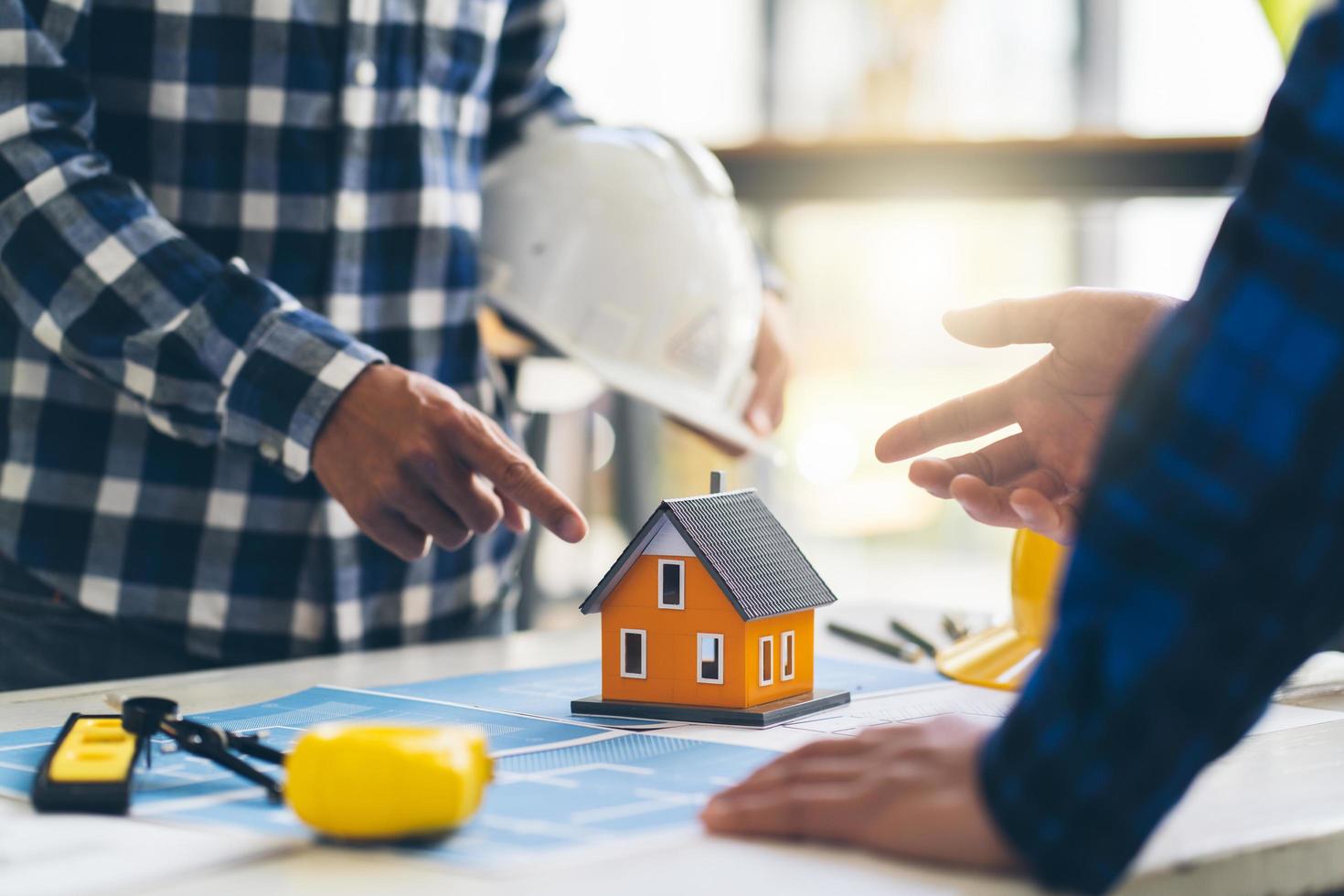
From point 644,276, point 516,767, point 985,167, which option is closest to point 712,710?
point 516,767

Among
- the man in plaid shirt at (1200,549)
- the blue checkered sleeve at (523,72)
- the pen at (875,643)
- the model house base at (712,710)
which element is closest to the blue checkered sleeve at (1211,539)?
the man in plaid shirt at (1200,549)

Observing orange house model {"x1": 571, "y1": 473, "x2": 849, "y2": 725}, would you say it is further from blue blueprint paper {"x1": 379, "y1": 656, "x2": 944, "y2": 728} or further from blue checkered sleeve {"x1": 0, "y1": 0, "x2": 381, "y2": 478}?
blue checkered sleeve {"x1": 0, "y1": 0, "x2": 381, "y2": 478}

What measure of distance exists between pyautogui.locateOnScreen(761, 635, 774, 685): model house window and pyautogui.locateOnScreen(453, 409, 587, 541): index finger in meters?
0.13

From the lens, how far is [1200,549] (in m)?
0.48

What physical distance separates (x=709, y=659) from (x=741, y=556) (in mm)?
61

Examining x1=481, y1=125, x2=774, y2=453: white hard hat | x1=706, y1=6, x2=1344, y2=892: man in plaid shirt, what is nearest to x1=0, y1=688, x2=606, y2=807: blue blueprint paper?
x1=706, y1=6, x2=1344, y2=892: man in plaid shirt

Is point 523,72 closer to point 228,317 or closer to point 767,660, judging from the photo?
point 228,317

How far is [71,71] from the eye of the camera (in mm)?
997

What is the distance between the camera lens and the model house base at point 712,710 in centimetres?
77

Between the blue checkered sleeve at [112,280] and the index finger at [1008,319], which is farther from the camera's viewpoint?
the blue checkered sleeve at [112,280]

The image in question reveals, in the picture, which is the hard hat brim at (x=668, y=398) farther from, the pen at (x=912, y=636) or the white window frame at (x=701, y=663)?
the white window frame at (x=701, y=663)

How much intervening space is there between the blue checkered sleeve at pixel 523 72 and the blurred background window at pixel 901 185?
0.25 ft

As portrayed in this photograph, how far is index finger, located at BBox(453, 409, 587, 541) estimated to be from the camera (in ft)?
2.73

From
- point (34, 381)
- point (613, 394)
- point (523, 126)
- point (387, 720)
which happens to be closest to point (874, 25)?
point (613, 394)
